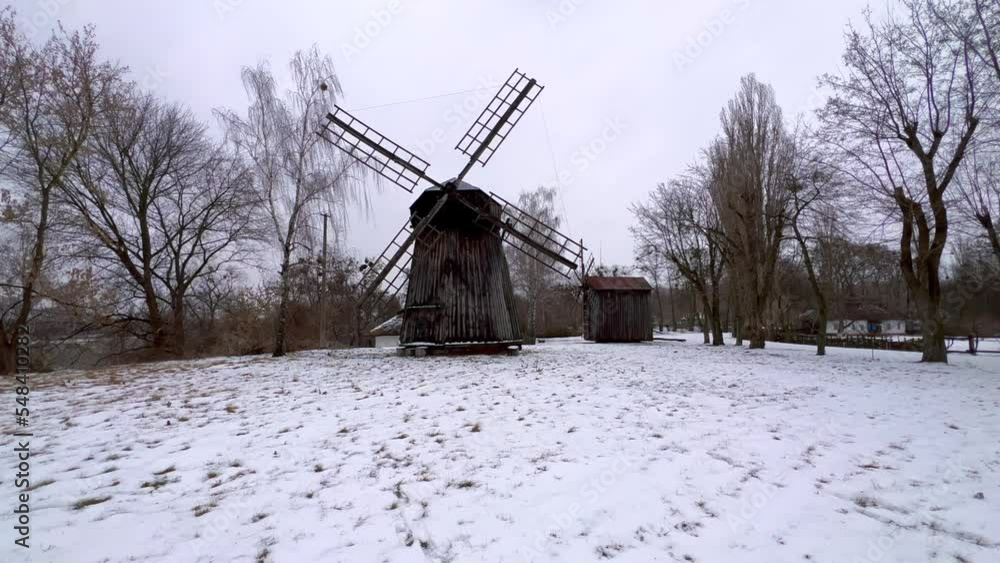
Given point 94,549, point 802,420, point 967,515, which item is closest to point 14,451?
point 94,549

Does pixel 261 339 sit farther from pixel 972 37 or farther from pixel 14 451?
pixel 972 37

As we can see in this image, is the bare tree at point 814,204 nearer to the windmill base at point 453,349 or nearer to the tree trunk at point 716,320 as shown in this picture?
the tree trunk at point 716,320

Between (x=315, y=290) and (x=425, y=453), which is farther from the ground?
(x=315, y=290)

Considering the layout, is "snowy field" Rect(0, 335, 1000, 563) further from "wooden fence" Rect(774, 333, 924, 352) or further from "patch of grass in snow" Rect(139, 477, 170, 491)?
"wooden fence" Rect(774, 333, 924, 352)

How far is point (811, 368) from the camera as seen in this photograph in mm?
12078

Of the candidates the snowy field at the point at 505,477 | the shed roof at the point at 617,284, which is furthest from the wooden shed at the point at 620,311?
the snowy field at the point at 505,477

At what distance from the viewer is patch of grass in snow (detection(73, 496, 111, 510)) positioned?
3.40 metres

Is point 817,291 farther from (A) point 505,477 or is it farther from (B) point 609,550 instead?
(B) point 609,550

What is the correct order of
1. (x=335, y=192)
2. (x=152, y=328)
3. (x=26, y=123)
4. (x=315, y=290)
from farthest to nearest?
(x=315, y=290)
(x=152, y=328)
(x=335, y=192)
(x=26, y=123)

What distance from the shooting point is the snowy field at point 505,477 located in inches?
118

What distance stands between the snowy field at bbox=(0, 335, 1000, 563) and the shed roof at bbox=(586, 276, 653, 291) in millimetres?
19332

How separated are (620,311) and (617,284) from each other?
1.69 m

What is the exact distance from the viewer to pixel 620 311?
26922 millimetres

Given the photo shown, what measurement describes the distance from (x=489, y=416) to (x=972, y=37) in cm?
1614
